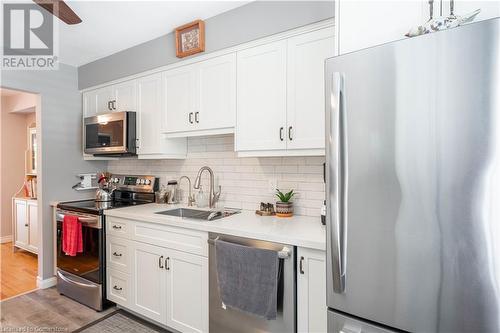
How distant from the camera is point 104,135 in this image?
9.78 feet

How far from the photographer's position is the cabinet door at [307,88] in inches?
70.6

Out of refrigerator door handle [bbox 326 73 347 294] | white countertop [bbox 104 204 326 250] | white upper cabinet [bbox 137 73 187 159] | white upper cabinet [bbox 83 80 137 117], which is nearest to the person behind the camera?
refrigerator door handle [bbox 326 73 347 294]

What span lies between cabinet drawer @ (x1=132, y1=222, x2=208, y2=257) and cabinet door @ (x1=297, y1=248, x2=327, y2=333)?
0.70m

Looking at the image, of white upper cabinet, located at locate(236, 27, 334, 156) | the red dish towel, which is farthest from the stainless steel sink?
the red dish towel

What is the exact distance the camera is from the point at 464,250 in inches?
34.2

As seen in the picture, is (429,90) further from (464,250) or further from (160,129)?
(160,129)

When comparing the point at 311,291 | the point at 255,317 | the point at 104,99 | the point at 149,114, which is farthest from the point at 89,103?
the point at 311,291

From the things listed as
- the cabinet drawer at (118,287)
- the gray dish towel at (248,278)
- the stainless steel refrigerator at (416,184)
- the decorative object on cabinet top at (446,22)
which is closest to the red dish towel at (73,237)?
the cabinet drawer at (118,287)

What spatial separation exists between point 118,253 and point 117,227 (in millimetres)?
234

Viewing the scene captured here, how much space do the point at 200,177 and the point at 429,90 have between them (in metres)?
2.10

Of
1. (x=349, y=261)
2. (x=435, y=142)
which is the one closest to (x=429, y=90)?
(x=435, y=142)

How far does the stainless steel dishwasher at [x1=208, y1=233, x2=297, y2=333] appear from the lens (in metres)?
1.55

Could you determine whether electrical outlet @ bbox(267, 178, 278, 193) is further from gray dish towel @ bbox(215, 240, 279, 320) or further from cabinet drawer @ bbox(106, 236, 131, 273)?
cabinet drawer @ bbox(106, 236, 131, 273)

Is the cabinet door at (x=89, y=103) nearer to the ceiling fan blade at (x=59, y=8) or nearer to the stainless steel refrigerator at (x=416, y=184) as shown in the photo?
the ceiling fan blade at (x=59, y=8)
